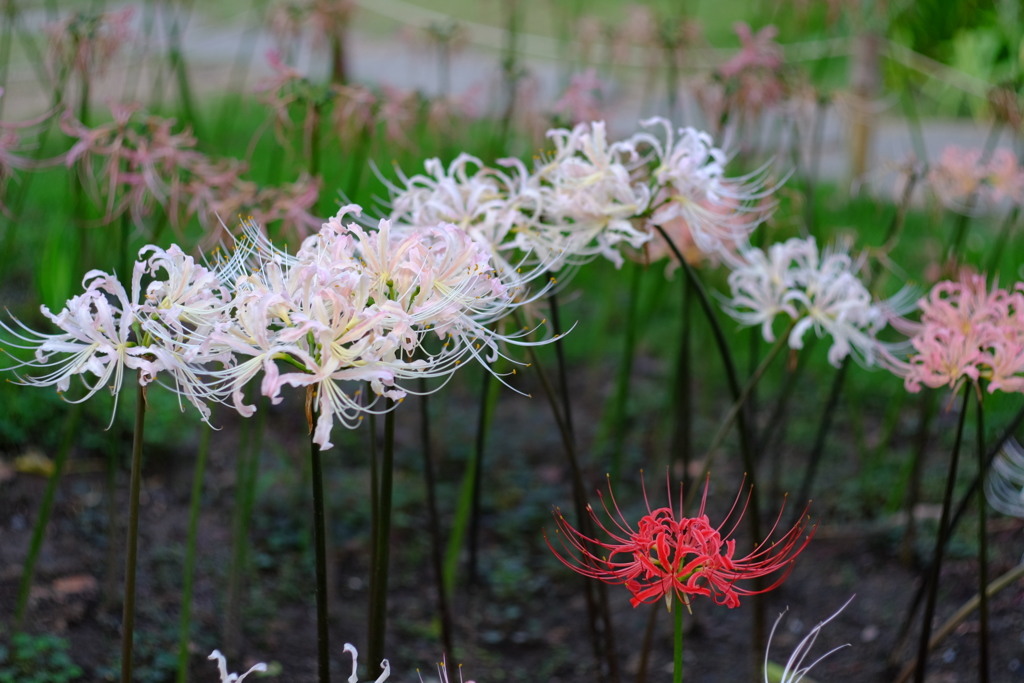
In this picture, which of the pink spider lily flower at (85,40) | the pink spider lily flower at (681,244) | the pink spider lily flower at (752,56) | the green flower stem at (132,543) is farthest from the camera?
the pink spider lily flower at (752,56)

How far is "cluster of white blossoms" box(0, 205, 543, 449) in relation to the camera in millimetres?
1049

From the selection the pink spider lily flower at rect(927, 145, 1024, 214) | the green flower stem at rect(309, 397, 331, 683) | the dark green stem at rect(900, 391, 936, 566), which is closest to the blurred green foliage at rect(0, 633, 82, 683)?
the green flower stem at rect(309, 397, 331, 683)

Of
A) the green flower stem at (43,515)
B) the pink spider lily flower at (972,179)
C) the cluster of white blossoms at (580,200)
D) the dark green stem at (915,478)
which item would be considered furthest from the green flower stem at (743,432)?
the green flower stem at (43,515)

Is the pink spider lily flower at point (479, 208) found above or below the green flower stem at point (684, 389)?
above

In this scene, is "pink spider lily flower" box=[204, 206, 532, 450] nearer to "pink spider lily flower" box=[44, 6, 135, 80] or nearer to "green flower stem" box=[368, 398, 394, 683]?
"green flower stem" box=[368, 398, 394, 683]

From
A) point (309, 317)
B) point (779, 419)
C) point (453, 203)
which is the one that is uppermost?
point (453, 203)

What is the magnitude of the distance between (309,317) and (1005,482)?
7.38ft

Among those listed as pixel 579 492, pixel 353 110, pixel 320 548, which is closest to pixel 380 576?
pixel 320 548

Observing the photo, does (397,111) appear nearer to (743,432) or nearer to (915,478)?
(743,432)

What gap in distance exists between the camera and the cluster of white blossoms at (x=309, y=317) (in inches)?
41.3

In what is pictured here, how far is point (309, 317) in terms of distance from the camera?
41.4 inches

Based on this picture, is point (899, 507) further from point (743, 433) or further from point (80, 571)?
point (80, 571)

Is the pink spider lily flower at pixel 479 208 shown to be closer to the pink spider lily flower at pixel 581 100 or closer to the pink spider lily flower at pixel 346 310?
the pink spider lily flower at pixel 346 310

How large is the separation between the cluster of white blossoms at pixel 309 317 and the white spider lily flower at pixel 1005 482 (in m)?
1.73
